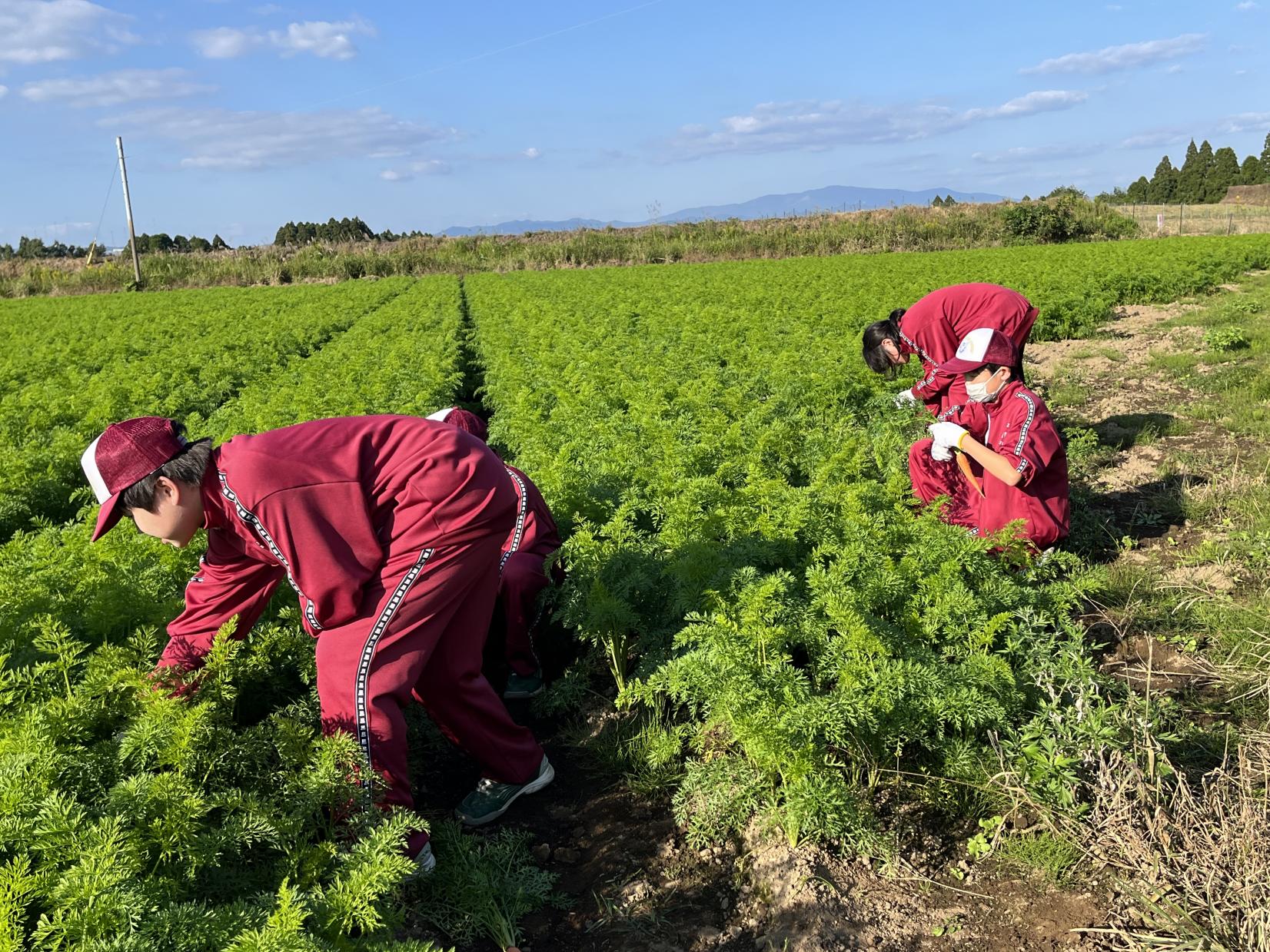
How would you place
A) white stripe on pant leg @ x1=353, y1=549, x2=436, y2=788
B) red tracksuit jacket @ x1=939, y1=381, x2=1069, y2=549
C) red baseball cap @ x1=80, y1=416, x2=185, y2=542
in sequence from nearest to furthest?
red baseball cap @ x1=80, y1=416, x2=185, y2=542
white stripe on pant leg @ x1=353, y1=549, x2=436, y2=788
red tracksuit jacket @ x1=939, y1=381, x2=1069, y2=549

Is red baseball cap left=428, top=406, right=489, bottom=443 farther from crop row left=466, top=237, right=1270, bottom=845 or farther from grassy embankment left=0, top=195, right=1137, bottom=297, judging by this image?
grassy embankment left=0, top=195, right=1137, bottom=297

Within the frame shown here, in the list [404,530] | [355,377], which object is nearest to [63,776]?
[404,530]

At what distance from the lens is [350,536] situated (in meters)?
3.27

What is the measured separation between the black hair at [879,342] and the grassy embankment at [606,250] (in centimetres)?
4268

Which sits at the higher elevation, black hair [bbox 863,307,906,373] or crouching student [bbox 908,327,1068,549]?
black hair [bbox 863,307,906,373]

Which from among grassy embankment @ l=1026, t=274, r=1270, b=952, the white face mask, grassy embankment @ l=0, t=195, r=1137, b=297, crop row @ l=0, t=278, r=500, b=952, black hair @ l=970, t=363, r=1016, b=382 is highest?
grassy embankment @ l=0, t=195, r=1137, b=297

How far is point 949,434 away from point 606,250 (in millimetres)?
48790

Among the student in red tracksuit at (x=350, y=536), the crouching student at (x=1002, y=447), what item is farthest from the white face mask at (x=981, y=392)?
the student in red tracksuit at (x=350, y=536)

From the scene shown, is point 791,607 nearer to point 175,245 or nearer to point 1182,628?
point 1182,628

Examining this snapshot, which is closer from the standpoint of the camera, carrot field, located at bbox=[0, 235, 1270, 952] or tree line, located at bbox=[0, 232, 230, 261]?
carrot field, located at bbox=[0, 235, 1270, 952]

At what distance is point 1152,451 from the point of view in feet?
29.1

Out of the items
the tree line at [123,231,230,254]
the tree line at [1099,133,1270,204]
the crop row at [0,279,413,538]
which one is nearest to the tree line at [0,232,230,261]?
the tree line at [123,231,230,254]

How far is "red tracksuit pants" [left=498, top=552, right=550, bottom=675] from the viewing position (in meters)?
5.05

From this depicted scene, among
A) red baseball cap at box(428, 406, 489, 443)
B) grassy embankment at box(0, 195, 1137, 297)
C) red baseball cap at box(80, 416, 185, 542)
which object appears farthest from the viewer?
grassy embankment at box(0, 195, 1137, 297)
